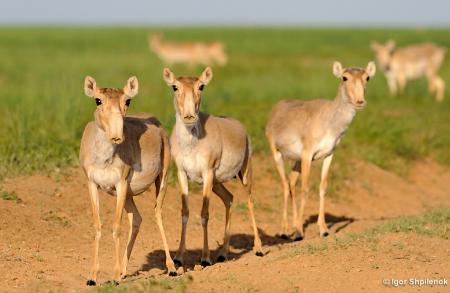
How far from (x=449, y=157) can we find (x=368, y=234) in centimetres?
863

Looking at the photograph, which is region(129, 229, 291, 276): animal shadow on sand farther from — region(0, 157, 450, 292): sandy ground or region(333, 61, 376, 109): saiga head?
region(333, 61, 376, 109): saiga head

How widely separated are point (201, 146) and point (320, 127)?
2.87m

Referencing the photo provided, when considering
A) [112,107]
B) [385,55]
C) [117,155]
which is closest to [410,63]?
[385,55]

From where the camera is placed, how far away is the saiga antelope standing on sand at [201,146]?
9.66 m

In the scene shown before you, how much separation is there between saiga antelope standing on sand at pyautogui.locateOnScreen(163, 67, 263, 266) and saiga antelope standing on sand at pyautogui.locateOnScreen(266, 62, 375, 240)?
168 centimetres

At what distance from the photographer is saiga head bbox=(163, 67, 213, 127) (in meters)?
9.51

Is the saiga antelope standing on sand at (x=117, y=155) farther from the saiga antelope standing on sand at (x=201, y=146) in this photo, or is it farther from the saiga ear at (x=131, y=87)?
the saiga antelope standing on sand at (x=201, y=146)

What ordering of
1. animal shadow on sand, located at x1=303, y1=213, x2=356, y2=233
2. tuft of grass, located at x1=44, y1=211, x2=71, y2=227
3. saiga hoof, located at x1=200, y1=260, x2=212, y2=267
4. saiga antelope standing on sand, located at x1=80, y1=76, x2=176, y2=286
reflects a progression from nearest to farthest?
1. saiga antelope standing on sand, located at x1=80, y1=76, x2=176, y2=286
2. saiga hoof, located at x1=200, y1=260, x2=212, y2=267
3. tuft of grass, located at x1=44, y1=211, x2=71, y2=227
4. animal shadow on sand, located at x1=303, y1=213, x2=356, y2=233

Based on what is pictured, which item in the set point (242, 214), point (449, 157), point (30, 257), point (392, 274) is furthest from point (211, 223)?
point (449, 157)

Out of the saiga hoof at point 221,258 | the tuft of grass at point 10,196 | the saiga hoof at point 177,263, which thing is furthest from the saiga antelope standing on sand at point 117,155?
the tuft of grass at point 10,196

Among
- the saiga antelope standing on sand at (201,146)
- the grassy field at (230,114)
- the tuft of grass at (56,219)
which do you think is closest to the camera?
the saiga antelope standing on sand at (201,146)

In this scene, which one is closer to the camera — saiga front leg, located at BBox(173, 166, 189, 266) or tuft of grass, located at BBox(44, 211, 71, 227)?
saiga front leg, located at BBox(173, 166, 189, 266)

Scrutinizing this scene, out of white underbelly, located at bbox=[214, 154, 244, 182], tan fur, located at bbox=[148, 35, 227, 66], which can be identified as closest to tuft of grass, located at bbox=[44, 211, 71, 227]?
white underbelly, located at bbox=[214, 154, 244, 182]

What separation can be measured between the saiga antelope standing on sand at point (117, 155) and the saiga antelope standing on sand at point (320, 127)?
3.37 m
